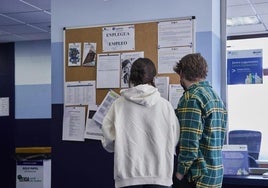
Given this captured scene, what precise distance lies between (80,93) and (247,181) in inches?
55.2

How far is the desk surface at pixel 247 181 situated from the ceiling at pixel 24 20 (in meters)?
2.88

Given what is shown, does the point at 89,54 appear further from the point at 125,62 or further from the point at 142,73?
the point at 142,73

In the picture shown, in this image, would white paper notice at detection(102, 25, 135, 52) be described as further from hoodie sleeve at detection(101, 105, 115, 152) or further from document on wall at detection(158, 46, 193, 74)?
hoodie sleeve at detection(101, 105, 115, 152)

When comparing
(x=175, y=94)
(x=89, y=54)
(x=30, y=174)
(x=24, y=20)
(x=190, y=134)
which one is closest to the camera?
(x=190, y=134)

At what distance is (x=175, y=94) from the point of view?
285cm

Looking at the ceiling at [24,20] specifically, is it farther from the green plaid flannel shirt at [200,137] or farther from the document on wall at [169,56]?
the green plaid flannel shirt at [200,137]

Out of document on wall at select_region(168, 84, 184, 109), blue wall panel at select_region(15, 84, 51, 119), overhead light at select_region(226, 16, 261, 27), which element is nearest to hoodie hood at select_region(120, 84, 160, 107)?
document on wall at select_region(168, 84, 184, 109)

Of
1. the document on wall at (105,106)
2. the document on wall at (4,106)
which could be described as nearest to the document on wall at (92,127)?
the document on wall at (105,106)

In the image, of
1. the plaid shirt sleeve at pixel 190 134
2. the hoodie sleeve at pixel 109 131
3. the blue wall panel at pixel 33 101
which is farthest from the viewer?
the blue wall panel at pixel 33 101

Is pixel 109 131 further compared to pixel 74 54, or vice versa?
pixel 74 54

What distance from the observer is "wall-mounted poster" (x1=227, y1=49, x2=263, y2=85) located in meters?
3.01

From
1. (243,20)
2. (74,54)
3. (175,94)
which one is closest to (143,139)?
(175,94)

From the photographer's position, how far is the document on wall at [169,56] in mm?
2854

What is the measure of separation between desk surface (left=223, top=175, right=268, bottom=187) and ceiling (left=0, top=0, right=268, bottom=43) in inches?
77.7
